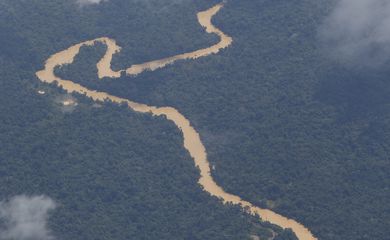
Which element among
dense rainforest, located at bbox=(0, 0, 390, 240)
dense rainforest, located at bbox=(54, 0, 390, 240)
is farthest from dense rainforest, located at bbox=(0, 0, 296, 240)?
dense rainforest, located at bbox=(54, 0, 390, 240)

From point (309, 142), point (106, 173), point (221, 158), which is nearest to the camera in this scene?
point (106, 173)

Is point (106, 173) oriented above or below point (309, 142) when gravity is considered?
below

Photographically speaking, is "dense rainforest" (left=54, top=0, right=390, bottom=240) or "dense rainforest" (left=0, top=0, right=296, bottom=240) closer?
"dense rainforest" (left=0, top=0, right=296, bottom=240)

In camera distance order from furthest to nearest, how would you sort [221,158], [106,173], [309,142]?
[221,158] → [309,142] → [106,173]

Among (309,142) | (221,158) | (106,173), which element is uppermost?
(309,142)

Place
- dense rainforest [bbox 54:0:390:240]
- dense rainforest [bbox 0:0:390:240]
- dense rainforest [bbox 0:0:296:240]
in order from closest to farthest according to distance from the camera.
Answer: dense rainforest [bbox 0:0:296:240], dense rainforest [bbox 0:0:390:240], dense rainforest [bbox 54:0:390:240]

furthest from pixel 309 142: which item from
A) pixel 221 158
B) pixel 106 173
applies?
pixel 106 173

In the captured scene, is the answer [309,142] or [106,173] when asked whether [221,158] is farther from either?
[106,173]

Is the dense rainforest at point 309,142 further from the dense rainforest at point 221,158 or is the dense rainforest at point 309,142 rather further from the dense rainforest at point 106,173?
the dense rainforest at point 106,173

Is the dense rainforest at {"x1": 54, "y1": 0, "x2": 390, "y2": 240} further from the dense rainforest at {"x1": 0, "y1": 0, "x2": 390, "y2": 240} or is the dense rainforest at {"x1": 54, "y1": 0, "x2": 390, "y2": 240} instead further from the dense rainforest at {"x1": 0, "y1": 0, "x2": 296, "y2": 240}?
the dense rainforest at {"x1": 0, "y1": 0, "x2": 296, "y2": 240}

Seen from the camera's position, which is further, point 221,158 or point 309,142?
point 221,158

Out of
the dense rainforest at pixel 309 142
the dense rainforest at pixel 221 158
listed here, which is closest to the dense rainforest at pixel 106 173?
the dense rainforest at pixel 221 158
